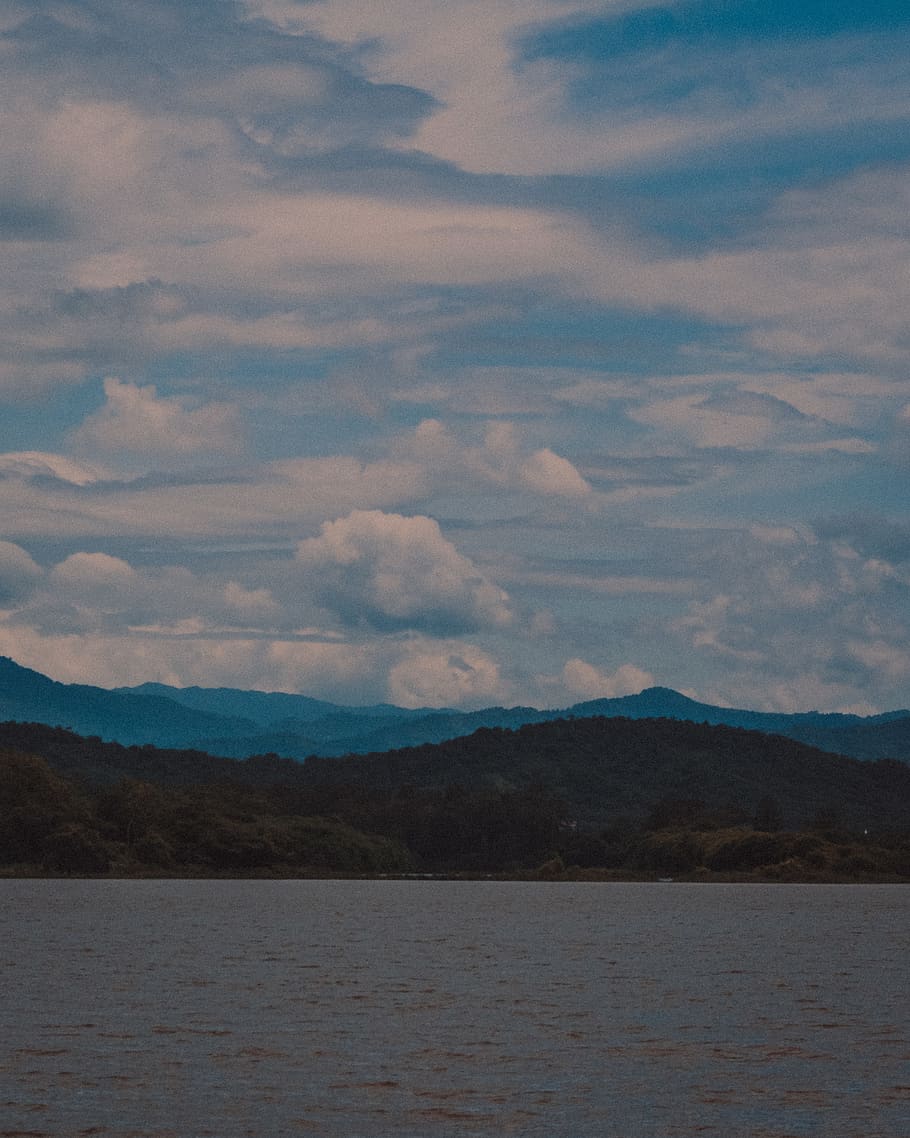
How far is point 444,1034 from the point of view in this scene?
62.2 metres

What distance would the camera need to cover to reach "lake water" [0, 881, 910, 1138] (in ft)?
143

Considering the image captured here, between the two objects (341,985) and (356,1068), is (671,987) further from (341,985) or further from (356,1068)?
(356,1068)

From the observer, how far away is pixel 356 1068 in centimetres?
5231

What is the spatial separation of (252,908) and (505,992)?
88.6 metres

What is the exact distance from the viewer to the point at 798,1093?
48.2 meters

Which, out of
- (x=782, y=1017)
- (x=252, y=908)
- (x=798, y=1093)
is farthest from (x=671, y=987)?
(x=252, y=908)

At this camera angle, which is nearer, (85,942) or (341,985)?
(341,985)

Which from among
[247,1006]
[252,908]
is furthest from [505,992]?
[252,908]

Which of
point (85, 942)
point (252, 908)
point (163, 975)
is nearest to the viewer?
point (163, 975)

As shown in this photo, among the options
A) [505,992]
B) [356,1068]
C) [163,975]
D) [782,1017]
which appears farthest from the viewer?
[163,975]

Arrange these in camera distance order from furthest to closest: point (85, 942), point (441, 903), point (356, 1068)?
point (441, 903)
point (85, 942)
point (356, 1068)

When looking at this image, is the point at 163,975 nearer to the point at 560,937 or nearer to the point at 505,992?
the point at 505,992

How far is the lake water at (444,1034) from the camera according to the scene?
143 feet

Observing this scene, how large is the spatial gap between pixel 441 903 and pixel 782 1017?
12408 cm
